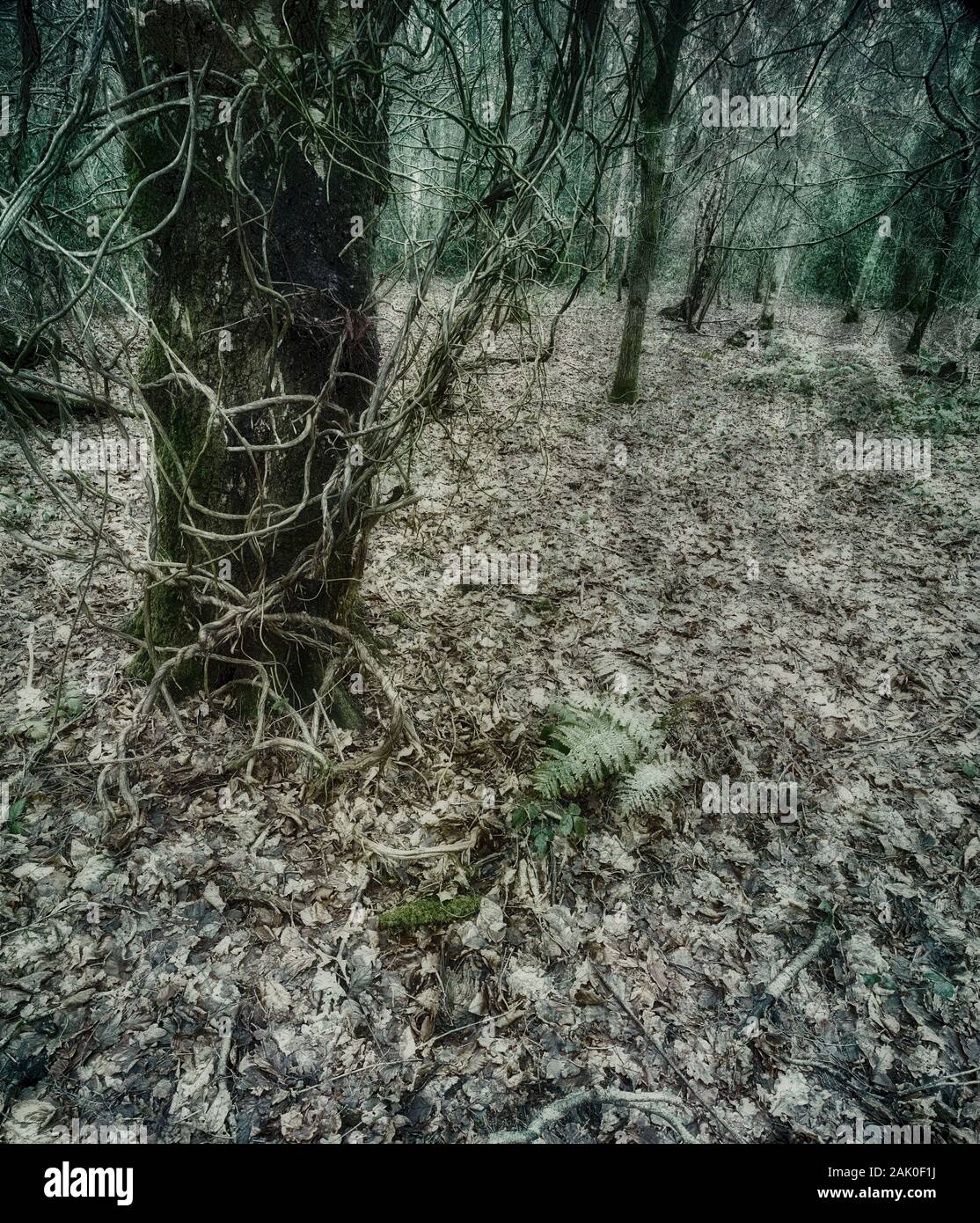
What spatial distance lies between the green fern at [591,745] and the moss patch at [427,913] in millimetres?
665

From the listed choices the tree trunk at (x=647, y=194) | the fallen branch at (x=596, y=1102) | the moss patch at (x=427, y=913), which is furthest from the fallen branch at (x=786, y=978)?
the tree trunk at (x=647, y=194)

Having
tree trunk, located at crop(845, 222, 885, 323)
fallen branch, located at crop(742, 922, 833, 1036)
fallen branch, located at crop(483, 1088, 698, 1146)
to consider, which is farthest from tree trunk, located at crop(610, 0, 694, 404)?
tree trunk, located at crop(845, 222, 885, 323)

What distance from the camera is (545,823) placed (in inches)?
124

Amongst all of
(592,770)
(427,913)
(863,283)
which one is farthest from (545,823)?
(863,283)

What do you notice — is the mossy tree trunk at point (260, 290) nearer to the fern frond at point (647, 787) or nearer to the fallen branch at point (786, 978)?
the fern frond at point (647, 787)

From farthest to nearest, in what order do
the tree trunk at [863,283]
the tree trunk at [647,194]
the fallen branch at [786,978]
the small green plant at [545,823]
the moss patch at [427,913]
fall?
the tree trunk at [863,283] → the tree trunk at [647,194] → the small green plant at [545,823] → the moss patch at [427,913] → the fallen branch at [786,978]

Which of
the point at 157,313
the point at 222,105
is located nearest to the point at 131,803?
the point at 157,313

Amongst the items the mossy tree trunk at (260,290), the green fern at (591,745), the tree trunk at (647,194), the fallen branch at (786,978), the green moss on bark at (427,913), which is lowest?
the fallen branch at (786,978)

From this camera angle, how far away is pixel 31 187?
7.31ft

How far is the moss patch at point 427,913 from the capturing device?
2.71 metres

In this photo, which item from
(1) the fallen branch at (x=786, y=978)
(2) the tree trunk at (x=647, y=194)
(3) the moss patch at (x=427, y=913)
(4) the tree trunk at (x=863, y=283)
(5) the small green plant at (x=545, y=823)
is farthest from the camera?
(4) the tree trunk at (x=863, y=283)
